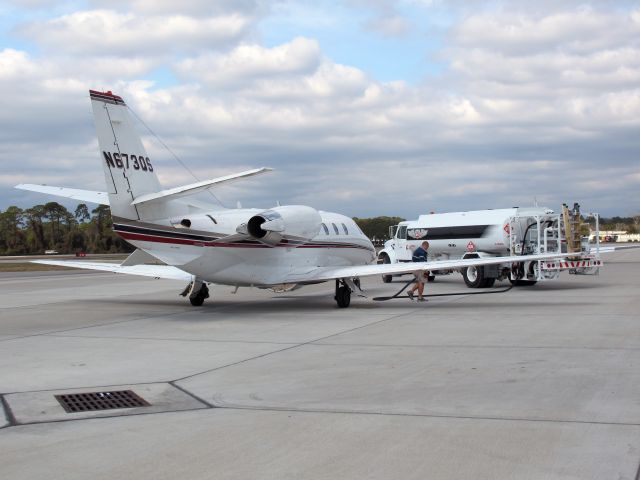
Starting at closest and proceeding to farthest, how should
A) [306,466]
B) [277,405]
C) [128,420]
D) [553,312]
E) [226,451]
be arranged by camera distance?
[306,466] < [226,451] < [128,420] < [277,405] < [553,312]

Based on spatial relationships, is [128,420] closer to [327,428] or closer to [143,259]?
[327,428]

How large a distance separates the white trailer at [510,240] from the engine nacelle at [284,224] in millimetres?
9440

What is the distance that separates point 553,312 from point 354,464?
1297cm

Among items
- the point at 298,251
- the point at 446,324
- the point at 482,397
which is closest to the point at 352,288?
the point at 298,251

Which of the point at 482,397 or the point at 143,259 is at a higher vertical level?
the point at 143,259

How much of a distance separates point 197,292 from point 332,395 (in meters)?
13.4

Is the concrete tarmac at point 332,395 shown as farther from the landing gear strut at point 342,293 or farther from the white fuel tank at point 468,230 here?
the white fuel tank at point 468,230

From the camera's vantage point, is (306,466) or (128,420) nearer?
(306,466)

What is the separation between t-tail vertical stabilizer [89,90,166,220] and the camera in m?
16.8

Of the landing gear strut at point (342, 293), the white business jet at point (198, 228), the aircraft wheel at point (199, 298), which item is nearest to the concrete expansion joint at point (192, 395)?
the white business jet at point (198, 228)

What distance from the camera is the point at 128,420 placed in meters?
7.68

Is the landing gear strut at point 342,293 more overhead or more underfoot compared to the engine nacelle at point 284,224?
more underfoot

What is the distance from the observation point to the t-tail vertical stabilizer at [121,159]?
16828mm

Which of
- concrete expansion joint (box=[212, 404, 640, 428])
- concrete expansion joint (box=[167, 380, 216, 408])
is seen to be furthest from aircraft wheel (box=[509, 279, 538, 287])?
concrete expansion joint (box=[212, 404, 640, 428])
